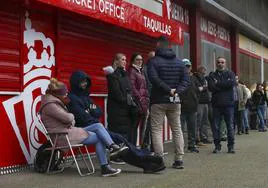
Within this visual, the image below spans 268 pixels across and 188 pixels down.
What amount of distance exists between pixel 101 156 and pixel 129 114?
1694 mm

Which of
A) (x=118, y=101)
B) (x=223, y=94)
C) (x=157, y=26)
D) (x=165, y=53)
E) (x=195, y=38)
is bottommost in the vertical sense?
(x=118, y=101)

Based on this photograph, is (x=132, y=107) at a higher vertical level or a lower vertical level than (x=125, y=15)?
lower

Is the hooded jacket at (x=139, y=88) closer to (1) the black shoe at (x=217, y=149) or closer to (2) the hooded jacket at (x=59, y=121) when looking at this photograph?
(2) the hooded jacket at (x=59, y=121)

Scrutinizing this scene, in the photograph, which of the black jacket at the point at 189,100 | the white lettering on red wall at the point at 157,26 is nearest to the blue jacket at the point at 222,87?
the black jacket at the point at 189,100

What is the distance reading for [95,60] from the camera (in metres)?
10.9

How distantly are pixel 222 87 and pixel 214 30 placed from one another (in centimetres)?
1014

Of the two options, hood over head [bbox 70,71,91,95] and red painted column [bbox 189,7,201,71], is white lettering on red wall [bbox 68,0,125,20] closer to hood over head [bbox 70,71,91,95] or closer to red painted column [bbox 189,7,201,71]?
hood over head [bbox 70,71,91,95]

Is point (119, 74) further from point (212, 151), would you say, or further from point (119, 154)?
point (212, 151)

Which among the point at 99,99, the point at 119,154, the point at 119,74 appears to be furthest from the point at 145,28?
the point at 119,154

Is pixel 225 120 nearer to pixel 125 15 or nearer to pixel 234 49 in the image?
pixel 125 15

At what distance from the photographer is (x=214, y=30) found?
20.9m

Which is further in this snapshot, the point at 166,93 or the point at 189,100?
the point at 189,100

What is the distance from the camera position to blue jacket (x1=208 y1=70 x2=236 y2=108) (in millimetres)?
11031

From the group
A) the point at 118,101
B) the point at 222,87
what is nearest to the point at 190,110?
the point at 222,87
